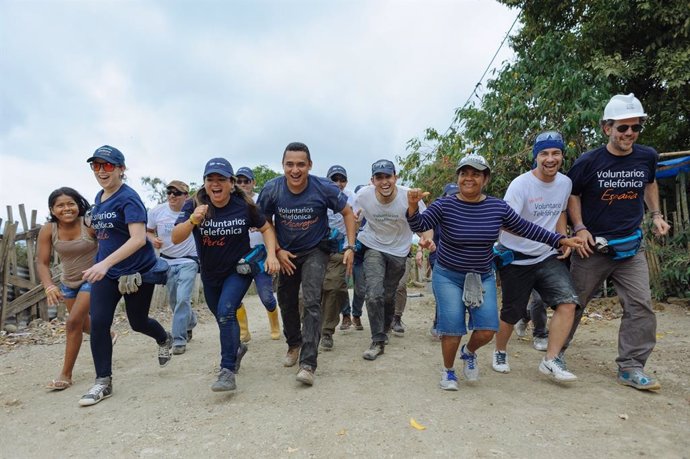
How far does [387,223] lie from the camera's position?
5172mm

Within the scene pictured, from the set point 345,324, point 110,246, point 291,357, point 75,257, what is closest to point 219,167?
point 110,246

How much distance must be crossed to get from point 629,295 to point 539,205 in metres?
1.00

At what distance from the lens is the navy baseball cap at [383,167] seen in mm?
4957

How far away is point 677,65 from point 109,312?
913 centimetres

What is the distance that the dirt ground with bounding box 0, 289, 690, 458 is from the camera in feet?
9.64

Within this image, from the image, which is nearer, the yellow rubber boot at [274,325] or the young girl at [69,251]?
the young girl at [69,251]

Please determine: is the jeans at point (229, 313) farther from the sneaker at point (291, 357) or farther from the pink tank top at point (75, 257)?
the pink tank top at point (75, 257)

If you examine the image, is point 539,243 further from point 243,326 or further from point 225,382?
point 243,326

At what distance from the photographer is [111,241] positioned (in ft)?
13.3

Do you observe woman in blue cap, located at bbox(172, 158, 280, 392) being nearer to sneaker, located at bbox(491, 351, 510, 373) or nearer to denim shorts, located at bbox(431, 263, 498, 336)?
denim shorts, located at bbox(431, 263, 498, 336)

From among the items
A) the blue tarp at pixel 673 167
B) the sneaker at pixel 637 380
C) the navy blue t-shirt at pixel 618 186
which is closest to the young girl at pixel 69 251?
the navy blue t-shirt at pixel 618 186

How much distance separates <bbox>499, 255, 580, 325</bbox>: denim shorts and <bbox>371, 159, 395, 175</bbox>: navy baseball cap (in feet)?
4.88

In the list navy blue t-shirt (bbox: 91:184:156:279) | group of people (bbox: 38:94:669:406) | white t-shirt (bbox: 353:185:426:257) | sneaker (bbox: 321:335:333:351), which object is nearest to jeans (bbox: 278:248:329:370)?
group of people (bbox: 38:94:669:406)

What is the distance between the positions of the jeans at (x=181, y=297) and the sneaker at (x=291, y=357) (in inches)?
61.2
